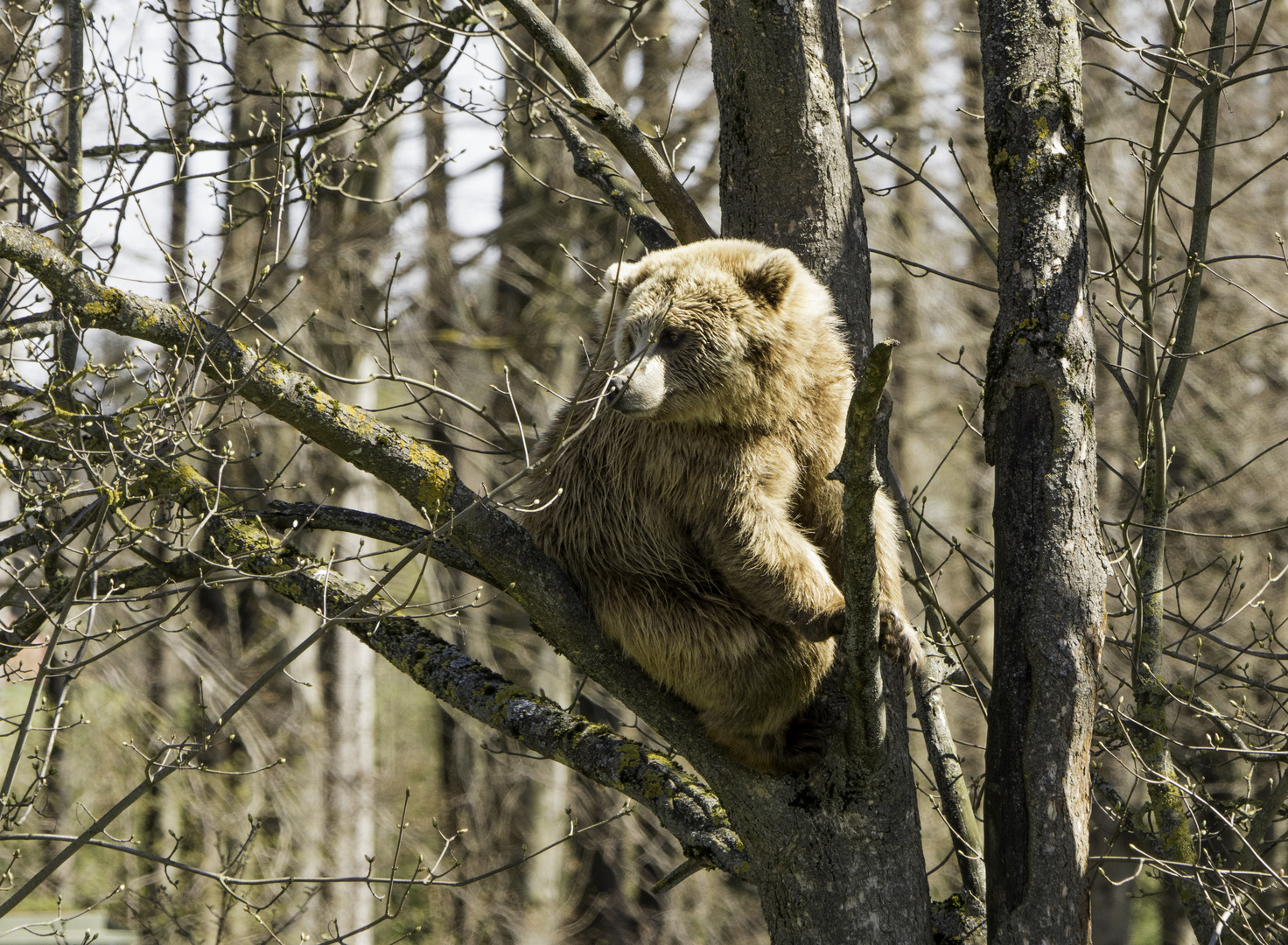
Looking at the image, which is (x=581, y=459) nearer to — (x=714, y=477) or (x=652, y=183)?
(x=714, y=477)

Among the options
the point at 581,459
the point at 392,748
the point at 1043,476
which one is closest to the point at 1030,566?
the point at 1043,476

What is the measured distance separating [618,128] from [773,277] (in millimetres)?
1030

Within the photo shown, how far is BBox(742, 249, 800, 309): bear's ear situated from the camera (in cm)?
334

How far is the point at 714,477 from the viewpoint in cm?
339

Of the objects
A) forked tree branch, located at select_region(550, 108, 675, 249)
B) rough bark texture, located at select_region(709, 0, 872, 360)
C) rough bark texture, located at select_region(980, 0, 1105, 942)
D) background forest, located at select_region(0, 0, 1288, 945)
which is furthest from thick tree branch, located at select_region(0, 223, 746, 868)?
background forest, located at select_region(0, 0, 1288, 945)

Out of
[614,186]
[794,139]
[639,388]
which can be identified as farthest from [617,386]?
[614,186]

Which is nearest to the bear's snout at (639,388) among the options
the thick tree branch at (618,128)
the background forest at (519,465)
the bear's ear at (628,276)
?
the bear's ear at (628,276)

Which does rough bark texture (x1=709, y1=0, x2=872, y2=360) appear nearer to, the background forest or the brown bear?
the brown bear

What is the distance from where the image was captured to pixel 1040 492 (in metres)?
3.06

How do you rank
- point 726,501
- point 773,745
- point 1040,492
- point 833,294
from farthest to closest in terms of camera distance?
point 833,294 → point 726,501 → point 773,745 → point 1040,492

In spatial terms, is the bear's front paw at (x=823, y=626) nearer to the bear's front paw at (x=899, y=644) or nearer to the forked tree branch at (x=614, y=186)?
the bear's front paw at (x=899, y=644)

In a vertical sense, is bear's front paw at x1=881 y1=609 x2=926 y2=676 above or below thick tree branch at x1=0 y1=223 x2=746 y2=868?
below

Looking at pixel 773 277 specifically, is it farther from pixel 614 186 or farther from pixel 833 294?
pixel 614 186

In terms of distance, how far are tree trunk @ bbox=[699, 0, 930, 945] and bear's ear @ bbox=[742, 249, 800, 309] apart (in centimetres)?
29
